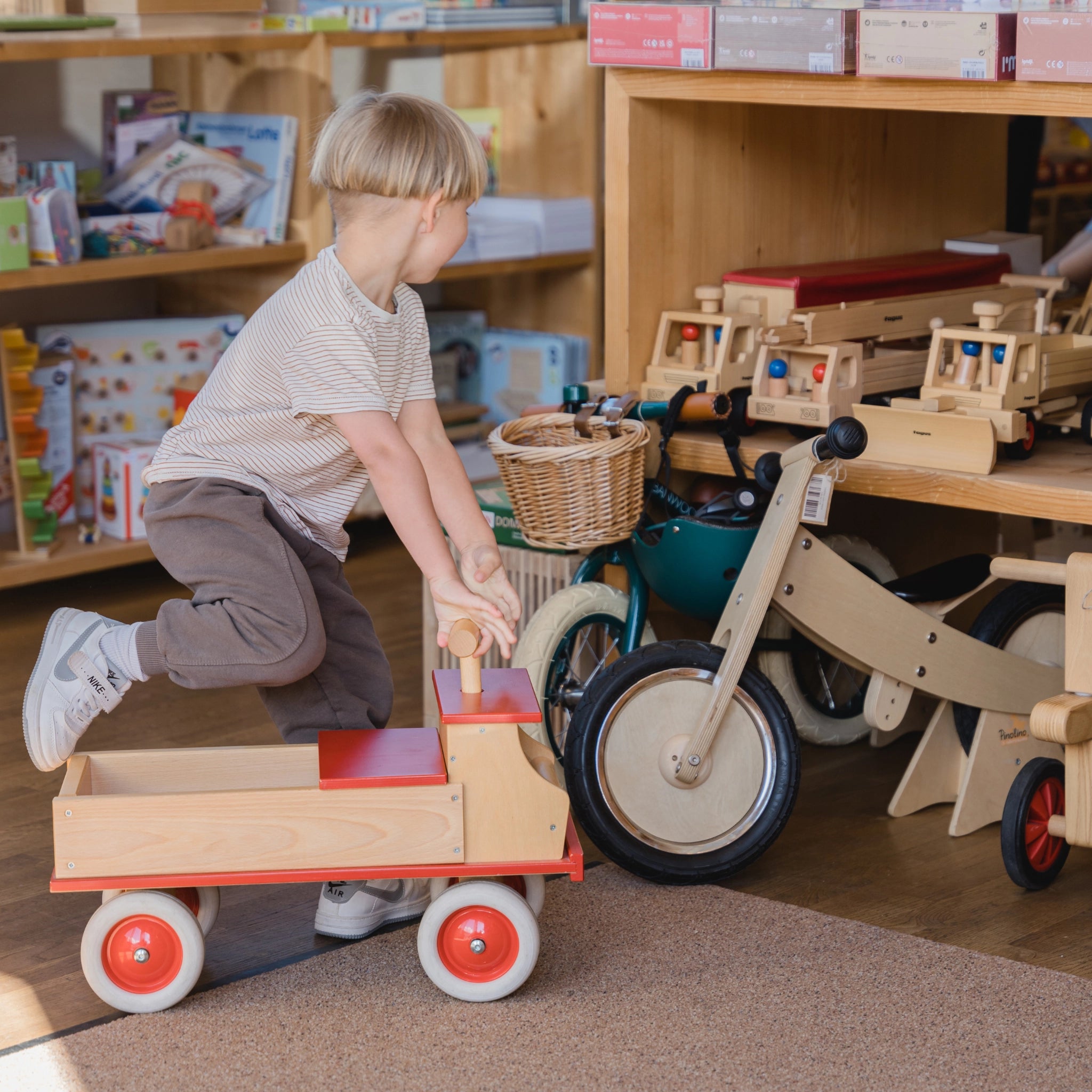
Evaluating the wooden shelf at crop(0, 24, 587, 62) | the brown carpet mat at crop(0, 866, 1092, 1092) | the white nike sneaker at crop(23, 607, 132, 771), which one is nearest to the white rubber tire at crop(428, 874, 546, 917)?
the brown carpet mat at crop(0, 866, 1092, 1092)

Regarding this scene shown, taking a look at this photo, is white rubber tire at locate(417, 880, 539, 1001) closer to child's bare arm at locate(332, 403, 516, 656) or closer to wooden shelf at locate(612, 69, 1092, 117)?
child's bare arm at locate(332, 403, 516, 656)

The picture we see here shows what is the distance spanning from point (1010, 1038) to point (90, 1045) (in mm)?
871

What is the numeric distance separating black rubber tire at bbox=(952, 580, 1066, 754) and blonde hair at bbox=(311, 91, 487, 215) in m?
0.94

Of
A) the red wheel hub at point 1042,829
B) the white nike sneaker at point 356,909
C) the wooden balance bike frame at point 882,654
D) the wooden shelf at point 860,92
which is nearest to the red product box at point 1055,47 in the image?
the wooden shelf at point 860,92

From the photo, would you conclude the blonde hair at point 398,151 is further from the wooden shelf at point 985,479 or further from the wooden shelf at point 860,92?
the wooden shelf at point 985,479

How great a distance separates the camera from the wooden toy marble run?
9.89 feet

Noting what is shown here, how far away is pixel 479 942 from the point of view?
158cm

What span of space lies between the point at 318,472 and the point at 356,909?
480 millimetres

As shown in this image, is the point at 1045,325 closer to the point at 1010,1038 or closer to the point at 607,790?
the point at 607,790

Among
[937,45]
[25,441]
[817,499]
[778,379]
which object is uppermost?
[937,45]

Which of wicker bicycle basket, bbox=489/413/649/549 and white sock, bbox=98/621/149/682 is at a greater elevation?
wicker bicycle basket, bbox=489/413/649/549

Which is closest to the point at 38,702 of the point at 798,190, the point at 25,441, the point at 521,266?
the point at 798,190

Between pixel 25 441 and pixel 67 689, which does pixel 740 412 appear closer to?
pixel 67 689

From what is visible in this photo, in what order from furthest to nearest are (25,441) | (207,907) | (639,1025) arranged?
(25,441)
(207,907)
(639,1025)
